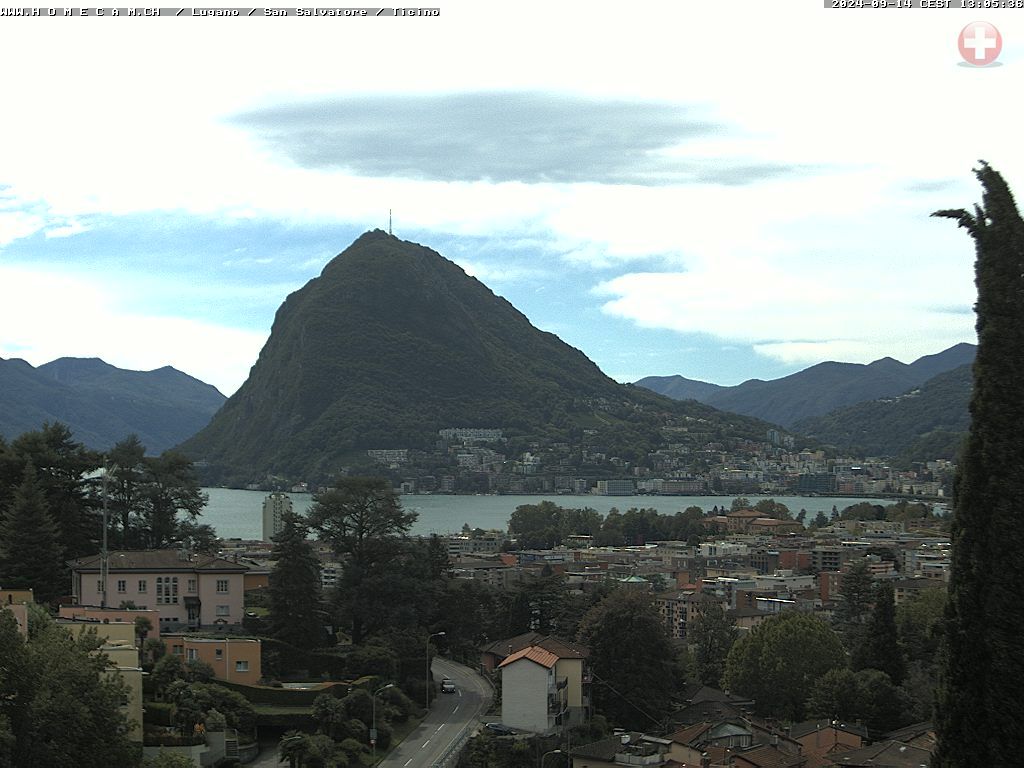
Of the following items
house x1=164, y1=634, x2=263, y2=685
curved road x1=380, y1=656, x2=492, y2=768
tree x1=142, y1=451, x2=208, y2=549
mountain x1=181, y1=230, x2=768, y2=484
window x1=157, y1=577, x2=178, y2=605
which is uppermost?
mountain x1=181, y1=230, x2=768, y2=484

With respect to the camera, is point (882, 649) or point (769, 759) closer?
point (769, 759)

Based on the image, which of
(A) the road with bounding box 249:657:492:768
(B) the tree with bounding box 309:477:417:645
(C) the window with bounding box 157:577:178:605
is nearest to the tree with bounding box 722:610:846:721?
(A) the road with bounding box 249:657:492:768

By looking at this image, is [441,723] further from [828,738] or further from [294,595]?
[828,738]

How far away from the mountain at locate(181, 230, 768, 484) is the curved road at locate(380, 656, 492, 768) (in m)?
112

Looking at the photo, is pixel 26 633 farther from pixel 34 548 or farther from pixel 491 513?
pixel 491 513

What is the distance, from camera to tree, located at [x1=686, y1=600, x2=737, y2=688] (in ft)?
91.8

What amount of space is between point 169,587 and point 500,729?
250 inches

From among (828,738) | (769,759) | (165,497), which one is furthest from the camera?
(165,497)

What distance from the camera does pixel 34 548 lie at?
68.8ft

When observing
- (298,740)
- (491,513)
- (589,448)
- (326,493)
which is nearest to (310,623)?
(326,493)

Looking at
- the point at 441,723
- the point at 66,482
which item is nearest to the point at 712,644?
the point at 441,723

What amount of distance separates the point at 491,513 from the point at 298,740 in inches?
3817

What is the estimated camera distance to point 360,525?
2575 centimetres

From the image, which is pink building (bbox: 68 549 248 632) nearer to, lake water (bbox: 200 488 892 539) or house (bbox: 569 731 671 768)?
house (bbox: 569 731 671 768)
